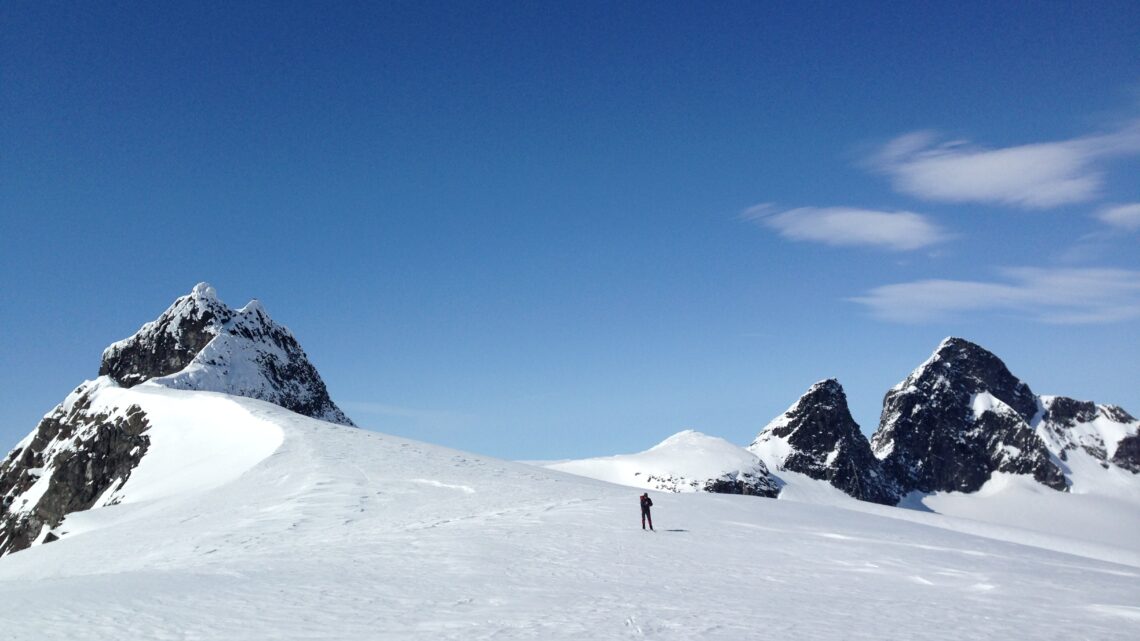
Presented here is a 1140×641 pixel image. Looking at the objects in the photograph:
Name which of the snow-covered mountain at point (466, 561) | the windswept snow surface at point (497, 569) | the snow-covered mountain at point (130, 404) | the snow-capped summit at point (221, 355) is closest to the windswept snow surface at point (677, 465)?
the snow-capped summit at point (221, 355)

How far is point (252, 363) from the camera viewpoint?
9244cm

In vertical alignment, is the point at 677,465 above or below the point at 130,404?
below

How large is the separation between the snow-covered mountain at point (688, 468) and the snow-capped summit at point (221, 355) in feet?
182

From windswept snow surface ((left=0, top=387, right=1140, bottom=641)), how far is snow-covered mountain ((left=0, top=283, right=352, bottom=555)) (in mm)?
13128

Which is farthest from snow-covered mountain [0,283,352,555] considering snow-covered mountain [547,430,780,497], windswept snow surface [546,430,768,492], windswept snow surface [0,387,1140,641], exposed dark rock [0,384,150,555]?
snow-covered mountain [547,430,780,497]

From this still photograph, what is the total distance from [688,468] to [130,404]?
96239mm

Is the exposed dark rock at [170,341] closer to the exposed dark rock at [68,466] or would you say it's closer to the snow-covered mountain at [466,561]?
the exposed dark rock at [68,466]

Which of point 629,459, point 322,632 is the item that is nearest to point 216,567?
point 322,632

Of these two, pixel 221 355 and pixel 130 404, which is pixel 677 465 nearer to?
pixel 221 355

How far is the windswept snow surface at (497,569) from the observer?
15.2 metres

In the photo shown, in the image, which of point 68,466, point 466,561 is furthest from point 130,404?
point 466,561

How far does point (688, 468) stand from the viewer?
14200 cm

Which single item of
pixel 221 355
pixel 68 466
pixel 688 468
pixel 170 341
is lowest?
pixel 68 466

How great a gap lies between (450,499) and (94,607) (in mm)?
20589
